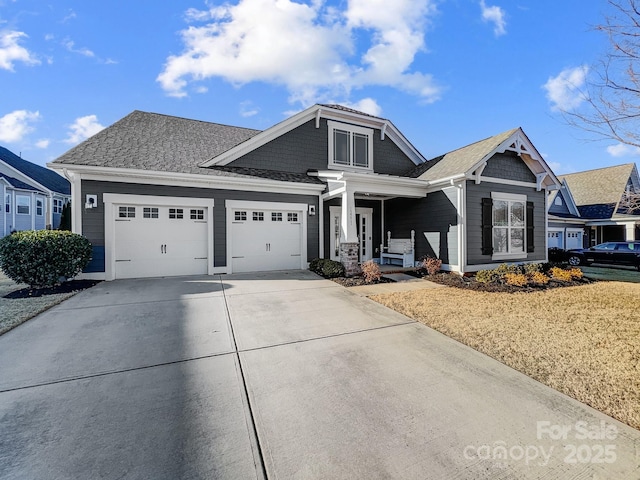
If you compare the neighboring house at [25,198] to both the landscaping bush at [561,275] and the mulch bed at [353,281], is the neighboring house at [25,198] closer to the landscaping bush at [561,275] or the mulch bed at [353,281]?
the mulch bed at [353,281]

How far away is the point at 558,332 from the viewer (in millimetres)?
4637

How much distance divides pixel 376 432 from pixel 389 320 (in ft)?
9.92

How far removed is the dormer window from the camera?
482 inches

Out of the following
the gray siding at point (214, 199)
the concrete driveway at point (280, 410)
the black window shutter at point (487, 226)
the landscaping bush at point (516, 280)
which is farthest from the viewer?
the black window shutter at point (487, 226)

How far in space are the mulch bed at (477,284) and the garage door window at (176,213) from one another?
8.17 meters

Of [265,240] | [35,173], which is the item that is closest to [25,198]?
[35,173]

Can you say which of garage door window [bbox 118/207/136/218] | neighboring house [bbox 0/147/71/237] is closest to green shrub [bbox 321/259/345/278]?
garage door window [bbox 118/207/136/218]

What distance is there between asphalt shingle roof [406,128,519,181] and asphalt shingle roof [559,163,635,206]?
57.4ft

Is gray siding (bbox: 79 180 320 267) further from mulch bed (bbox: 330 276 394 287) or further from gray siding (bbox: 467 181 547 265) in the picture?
gray siding (bbox: 467 181 547 265)

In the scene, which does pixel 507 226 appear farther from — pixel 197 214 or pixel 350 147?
pixel 197 214

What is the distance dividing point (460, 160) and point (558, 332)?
7879mm

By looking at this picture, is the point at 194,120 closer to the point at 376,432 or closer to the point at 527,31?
the point at 527,31

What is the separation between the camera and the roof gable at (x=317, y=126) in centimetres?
1061

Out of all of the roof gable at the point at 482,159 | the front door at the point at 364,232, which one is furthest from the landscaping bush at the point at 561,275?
the front door at the point at 364,232
